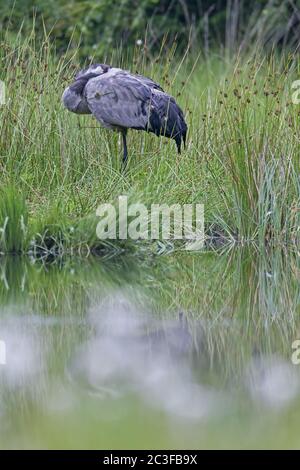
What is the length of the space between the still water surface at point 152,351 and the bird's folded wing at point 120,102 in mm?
1181

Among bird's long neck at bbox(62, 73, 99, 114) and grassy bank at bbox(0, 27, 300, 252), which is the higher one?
bird's long neck at bbox(62, 73, 99, 114)

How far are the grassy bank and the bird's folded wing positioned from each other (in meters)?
0.37

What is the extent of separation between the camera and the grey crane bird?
8.08m

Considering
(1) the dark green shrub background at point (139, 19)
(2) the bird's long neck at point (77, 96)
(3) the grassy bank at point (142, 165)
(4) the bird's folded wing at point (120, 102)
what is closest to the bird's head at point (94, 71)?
(2) the bird's long neck at point (77, 96)

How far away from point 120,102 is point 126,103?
4cm

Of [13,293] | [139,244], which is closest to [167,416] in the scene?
[13,293]

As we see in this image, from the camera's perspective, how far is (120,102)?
8070 millimetres

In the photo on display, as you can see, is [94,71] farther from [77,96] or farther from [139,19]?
[139,19]

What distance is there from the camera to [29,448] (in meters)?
4.08

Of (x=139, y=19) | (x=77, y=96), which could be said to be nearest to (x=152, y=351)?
(x=77, y=96)

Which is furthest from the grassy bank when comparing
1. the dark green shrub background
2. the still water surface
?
the dark green shrub background

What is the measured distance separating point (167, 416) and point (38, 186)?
4.06 meters

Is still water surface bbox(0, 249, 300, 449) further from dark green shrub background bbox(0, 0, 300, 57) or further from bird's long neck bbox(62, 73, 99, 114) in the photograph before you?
dark green shrub background bbox(0, 0, 300, 57)
